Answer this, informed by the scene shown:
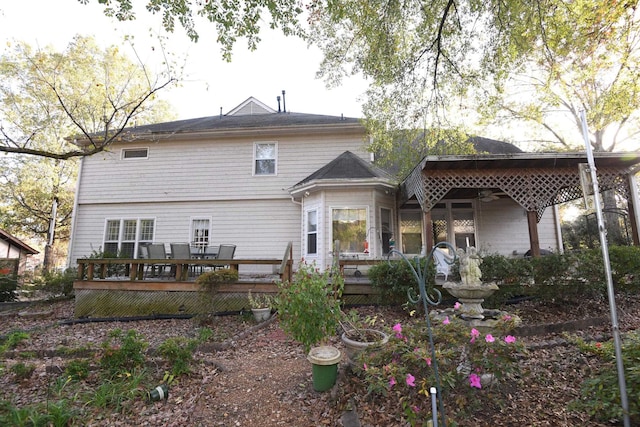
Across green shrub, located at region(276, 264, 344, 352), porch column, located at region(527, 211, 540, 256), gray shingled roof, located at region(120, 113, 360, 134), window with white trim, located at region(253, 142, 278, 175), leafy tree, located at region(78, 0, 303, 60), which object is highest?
gray shingled roof, located at region(120, 113, 360, 134)

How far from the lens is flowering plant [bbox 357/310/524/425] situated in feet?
7.78

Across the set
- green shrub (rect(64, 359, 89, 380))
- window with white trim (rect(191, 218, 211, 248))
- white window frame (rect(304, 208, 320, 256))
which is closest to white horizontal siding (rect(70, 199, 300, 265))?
window with white trim (rect(191, 218, 211, 248))

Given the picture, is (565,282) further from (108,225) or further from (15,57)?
(15,57)

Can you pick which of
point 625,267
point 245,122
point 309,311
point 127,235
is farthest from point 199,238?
point 625,267

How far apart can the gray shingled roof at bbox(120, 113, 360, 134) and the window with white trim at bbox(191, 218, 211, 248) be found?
128 inches

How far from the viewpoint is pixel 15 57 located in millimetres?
15141

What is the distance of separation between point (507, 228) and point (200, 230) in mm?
10740

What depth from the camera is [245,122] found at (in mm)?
11734

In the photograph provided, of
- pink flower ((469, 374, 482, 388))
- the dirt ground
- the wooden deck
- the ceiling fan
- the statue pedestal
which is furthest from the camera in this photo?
the ceiling fan

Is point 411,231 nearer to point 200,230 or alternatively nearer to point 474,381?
point 200,230

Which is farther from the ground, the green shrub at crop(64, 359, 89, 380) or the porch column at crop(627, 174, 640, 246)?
the porch column at crop(627, 174, 640, 246)

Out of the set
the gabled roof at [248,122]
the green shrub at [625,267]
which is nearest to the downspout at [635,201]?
the green shrub at [625,267]

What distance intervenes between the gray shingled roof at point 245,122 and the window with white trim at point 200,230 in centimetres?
325

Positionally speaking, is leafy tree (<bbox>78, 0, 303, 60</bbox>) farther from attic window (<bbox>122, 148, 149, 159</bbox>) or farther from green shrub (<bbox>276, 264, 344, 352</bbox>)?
attic window (<bbox>122, 148, 149, 159</bbox>)
